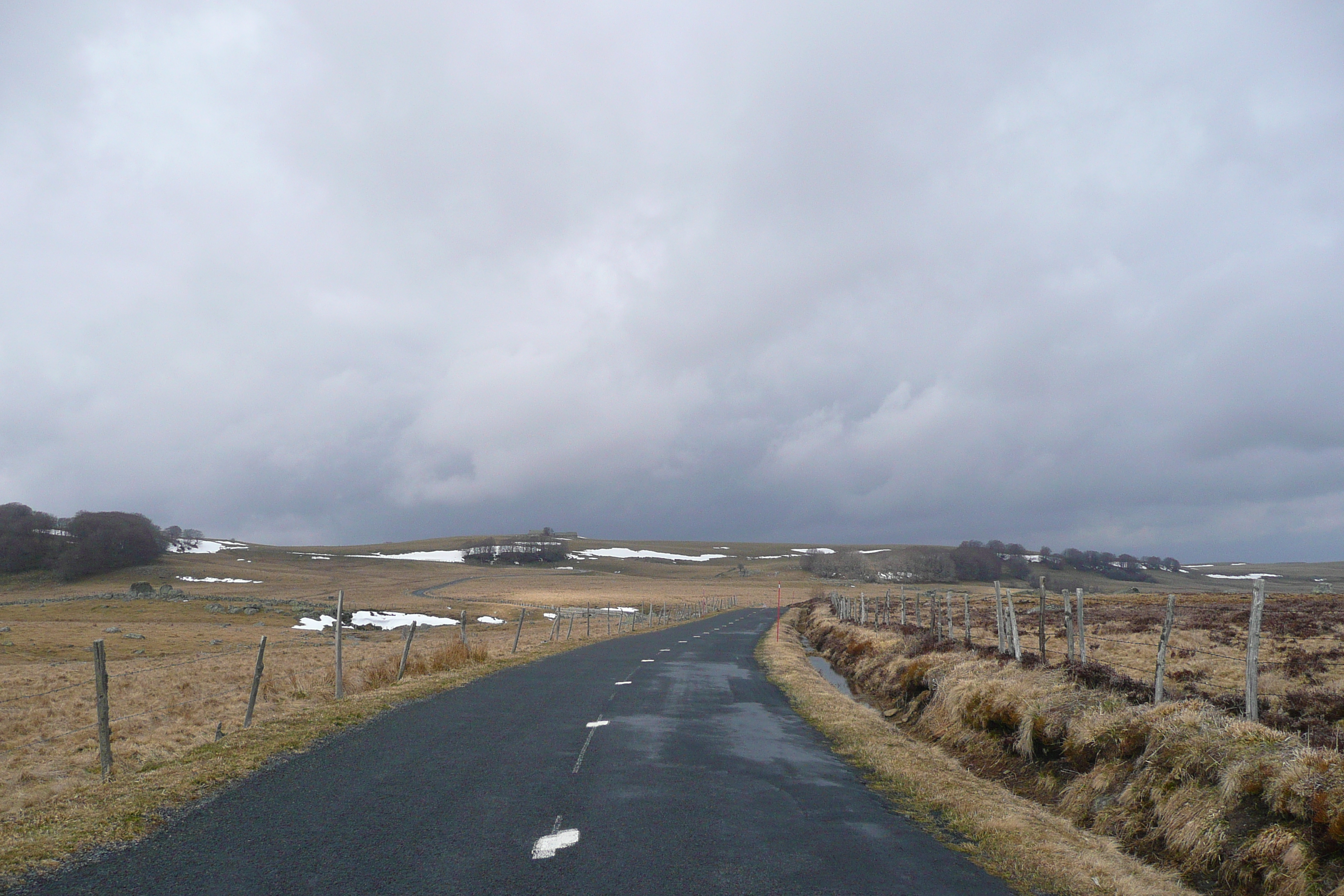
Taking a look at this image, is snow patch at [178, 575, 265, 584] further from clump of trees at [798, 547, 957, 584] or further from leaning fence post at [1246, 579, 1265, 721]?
leaning fence post at [1246, 579, 1265, 721]

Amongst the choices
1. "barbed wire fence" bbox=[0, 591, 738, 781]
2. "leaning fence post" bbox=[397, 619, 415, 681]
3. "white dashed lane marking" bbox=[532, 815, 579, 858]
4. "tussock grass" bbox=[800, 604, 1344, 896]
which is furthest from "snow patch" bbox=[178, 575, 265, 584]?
"white dashed lane marking" bbox=[532, 815, 579, 858]

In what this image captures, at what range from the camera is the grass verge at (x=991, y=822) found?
7.78 metres

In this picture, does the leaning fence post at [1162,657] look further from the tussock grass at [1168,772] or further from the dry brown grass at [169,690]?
the dry brown grass at [169,690]

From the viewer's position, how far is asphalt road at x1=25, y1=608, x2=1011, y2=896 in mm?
7027

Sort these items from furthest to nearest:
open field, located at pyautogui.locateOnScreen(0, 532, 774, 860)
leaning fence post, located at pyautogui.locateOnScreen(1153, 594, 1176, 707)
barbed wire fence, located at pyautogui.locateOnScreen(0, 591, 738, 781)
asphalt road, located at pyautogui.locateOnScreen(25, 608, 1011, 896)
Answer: open field, located at pyautogui.locateOnScreen(0, 532, 774, 860), leaning fence post, located at pyautogui.locateOnScreen(1153, 594, 1176, 707), barbed wire fence, located at pyautogui.locateOnScreen(0, 591, 738, 781), asphalt road, located at pyautogui.locateOnScreen(25, 608, 1011, 896)

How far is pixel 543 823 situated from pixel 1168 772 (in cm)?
765

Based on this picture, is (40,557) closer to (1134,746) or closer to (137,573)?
(137,573)

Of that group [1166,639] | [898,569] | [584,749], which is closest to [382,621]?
[584,749]

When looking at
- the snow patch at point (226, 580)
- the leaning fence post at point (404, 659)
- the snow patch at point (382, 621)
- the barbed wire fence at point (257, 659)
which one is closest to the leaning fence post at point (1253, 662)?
the barbed wire fence at point (257, 659)

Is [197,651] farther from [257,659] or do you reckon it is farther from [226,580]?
[226,580]

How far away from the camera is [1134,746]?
10.9 meters

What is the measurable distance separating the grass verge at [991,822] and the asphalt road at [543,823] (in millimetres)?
436

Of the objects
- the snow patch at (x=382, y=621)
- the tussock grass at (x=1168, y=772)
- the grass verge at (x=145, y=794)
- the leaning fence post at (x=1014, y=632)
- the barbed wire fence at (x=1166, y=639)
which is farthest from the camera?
the snow patch at (x=382, y=621)

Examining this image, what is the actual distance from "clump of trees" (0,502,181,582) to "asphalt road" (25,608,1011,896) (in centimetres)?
14977
